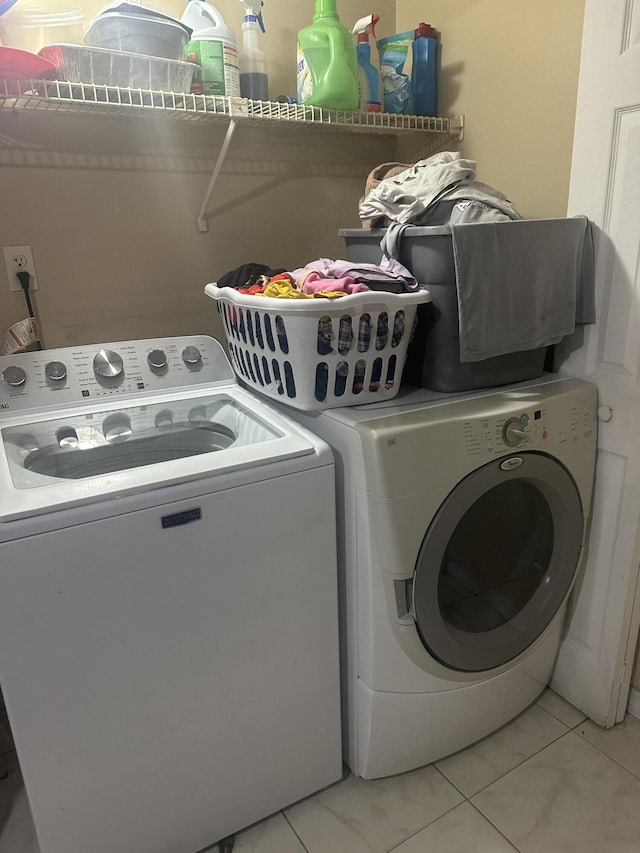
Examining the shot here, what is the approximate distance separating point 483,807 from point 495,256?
129 cm

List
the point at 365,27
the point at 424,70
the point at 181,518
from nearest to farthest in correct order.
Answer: the point at 181,518 < the point at 365,27 < the point at 424,70

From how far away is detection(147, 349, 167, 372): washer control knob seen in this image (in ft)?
5.20

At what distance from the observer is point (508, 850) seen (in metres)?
1.31

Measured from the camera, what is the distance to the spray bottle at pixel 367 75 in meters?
1.80

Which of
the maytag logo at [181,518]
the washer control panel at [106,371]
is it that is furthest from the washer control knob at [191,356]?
the maytag logo at [181,518]

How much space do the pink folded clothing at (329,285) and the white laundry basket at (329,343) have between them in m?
0.05

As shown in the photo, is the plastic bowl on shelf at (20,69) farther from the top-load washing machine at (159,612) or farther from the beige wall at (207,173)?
the top-load washing machine at (159,612)

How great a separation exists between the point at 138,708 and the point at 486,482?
2.77ft

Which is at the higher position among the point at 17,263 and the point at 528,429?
the point at 17,263

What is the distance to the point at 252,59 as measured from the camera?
1668mm

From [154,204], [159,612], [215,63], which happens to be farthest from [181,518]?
[215,63]

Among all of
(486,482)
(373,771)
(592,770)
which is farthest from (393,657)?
(592,770)

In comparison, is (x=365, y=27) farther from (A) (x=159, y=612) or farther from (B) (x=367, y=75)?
(A) (x=159, y=612)

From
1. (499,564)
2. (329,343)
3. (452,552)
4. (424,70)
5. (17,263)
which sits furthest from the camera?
(424,70)
